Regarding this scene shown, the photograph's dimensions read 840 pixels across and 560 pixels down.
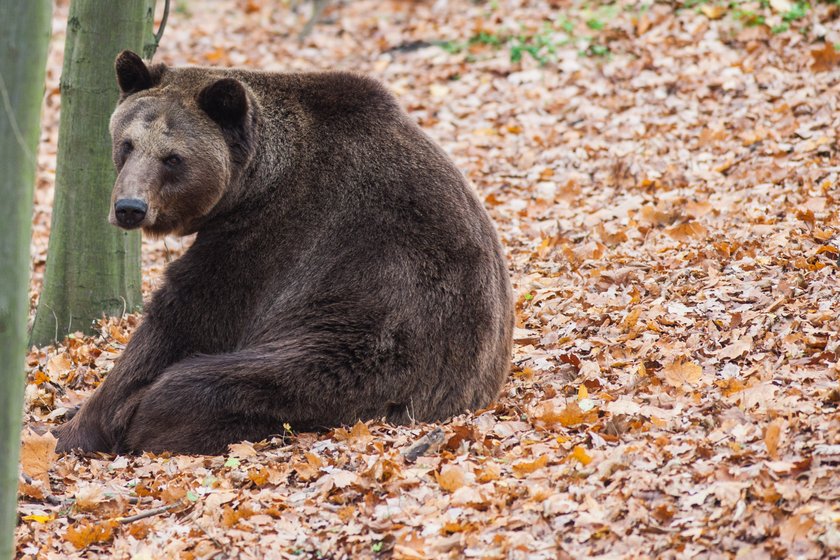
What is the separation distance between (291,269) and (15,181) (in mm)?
2785

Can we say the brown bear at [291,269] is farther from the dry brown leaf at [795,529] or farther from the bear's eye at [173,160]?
the dry brown leaf at [795,529]

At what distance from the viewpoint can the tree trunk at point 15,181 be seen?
350 cm

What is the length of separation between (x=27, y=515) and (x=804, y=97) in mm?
9933

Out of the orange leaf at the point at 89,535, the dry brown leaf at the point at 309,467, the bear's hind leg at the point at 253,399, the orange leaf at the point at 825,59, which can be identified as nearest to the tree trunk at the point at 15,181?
the orange leaf at the point at 89,535

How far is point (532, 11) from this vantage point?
52.1ft

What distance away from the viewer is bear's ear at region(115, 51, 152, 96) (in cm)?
643

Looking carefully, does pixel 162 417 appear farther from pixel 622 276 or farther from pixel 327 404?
pixel 622 276

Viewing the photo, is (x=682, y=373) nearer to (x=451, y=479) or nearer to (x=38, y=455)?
(x=451, y=479)

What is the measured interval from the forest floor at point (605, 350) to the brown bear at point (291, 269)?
10.8 inches

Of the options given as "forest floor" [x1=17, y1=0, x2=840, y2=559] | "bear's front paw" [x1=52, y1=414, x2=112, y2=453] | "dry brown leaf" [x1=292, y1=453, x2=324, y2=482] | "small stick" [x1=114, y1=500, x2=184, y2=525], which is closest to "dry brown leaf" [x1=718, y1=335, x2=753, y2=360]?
"forest floor" [x1=17, y1=0, x2=840, y2=559]

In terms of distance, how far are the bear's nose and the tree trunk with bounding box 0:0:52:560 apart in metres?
2.32

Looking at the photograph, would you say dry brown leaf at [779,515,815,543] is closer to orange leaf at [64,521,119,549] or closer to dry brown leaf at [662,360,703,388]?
dry brown leaf at [662,360,703,388]

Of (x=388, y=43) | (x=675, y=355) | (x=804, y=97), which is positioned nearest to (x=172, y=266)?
(x=675, y=355)

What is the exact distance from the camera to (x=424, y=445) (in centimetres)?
540
